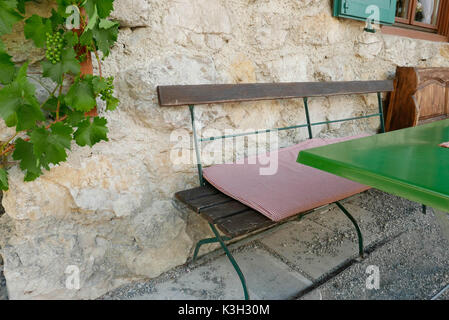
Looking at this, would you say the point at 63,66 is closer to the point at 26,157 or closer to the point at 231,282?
the point at 26,157

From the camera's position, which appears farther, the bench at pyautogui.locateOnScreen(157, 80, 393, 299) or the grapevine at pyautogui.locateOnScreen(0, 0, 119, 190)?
the bench at pyautogui.locateOnScreen(157, 80, 393, 299)

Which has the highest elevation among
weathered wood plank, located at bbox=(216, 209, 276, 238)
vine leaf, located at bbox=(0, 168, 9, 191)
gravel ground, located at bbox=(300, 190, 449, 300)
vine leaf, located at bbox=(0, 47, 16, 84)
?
vine leaf, located at bbox=(0, 47, 16, 84)

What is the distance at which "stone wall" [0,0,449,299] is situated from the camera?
4.56 feet

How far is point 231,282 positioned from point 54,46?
1.30 m

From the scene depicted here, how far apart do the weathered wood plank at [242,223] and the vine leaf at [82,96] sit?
677mm

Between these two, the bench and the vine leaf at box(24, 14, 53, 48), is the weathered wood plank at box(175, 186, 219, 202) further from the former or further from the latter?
the vine leaf at box(24, 14, 53, 48)

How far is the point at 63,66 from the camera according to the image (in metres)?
1.15

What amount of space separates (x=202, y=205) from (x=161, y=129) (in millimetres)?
479

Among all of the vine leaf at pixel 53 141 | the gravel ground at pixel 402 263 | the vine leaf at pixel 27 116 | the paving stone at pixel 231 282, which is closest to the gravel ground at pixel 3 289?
the paving stone at pixel 231 282

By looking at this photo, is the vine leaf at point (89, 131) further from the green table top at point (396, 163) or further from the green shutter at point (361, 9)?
the green shutter at point (361, 9)

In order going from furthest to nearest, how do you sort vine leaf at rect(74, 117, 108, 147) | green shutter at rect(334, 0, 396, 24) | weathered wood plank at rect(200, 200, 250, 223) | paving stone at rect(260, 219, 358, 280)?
green shutter at rect(334, 0, 396, 24), paving stone at rect(260, 219, 358, 280), weathered wood plank at rect(200, 200, 250, 223), vine leaf at rect(74, 117, 108, 147)

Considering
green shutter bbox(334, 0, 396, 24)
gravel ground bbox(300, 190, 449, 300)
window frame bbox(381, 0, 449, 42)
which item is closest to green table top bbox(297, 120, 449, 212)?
gravel ground bbox(300, 190, 449, 300)

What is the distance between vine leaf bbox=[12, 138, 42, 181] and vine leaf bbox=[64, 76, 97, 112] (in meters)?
0.22
